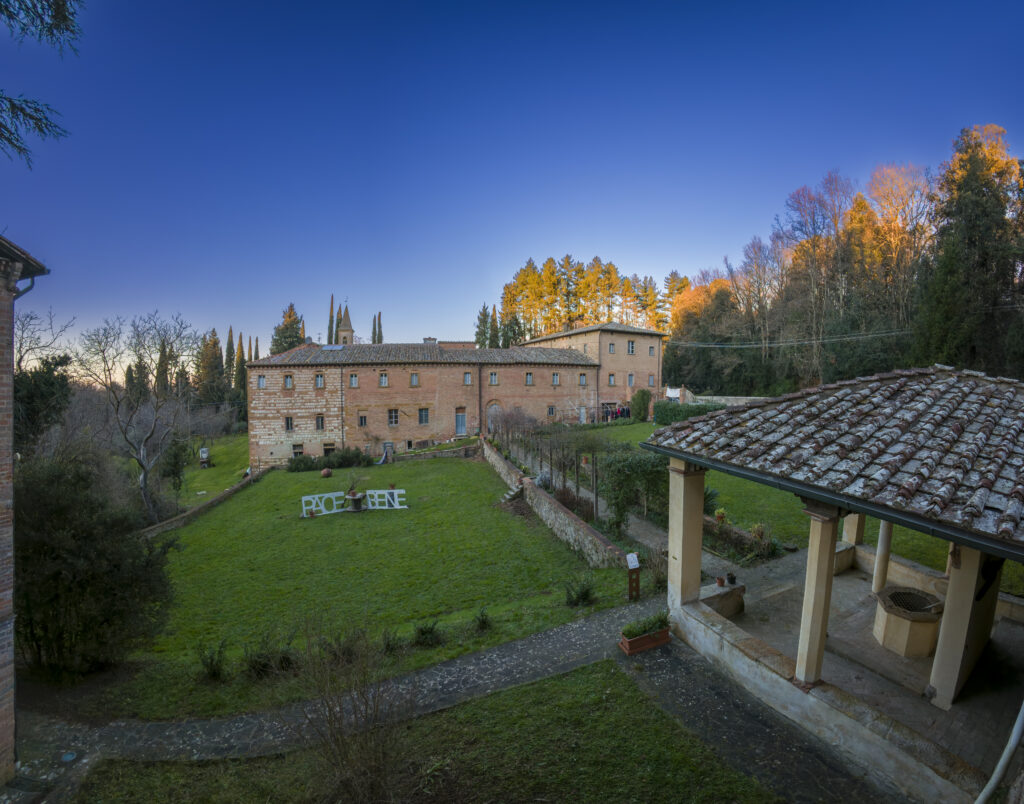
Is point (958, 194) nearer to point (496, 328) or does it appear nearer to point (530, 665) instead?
point (530, 665)

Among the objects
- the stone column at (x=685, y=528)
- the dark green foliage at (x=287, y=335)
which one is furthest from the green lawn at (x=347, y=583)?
the dark green foliage at (x=287, y=335)

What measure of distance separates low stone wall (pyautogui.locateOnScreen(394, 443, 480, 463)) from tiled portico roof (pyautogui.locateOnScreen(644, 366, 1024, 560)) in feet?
65.1

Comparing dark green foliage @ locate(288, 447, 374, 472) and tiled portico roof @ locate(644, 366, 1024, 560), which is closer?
tiled portico roof @ locate(644, 366, 1024, 560)

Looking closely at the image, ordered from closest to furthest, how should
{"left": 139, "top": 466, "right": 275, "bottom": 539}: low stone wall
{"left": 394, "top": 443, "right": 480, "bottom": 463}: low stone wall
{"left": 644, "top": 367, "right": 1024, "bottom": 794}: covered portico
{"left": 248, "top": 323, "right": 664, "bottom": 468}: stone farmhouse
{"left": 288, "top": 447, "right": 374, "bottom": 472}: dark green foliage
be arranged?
{"left": 644, "top": 367, "right": 1024, "bottom": 794}: covered portico
{"left": 139, "top": 466, "right": 275, "bottom": 539}: low stone wall
{"left": 288, "top": 447, "right": 374, "bottom": 472}: dark green foliage
{"left": 394, "top": 443, "right": 480, "bottom": 463}: low stone wall
{"left": 248, "top": 323, "right": 664, "bottom": 468}: stone farmhouse

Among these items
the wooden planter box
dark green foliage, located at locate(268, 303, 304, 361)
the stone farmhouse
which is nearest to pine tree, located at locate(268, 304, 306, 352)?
dark green foliage, located at locate(268, 303, 304, 361)

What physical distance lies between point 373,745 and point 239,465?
31.3m

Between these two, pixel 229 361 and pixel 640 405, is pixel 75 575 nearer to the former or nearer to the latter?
pixel 640 405

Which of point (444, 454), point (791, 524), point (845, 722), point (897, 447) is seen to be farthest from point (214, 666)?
point (444, 454)

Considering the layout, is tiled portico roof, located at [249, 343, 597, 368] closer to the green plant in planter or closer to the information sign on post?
the information sign on post

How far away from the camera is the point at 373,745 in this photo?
129 inches

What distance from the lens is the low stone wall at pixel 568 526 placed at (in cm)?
949

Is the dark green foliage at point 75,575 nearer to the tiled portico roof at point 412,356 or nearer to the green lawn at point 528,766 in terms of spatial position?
the green lawn at point 528,766

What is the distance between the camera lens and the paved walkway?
386cm

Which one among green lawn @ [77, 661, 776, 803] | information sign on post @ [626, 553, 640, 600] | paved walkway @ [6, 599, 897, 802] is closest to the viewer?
green lawn @ [77, 661, 776, 803]
